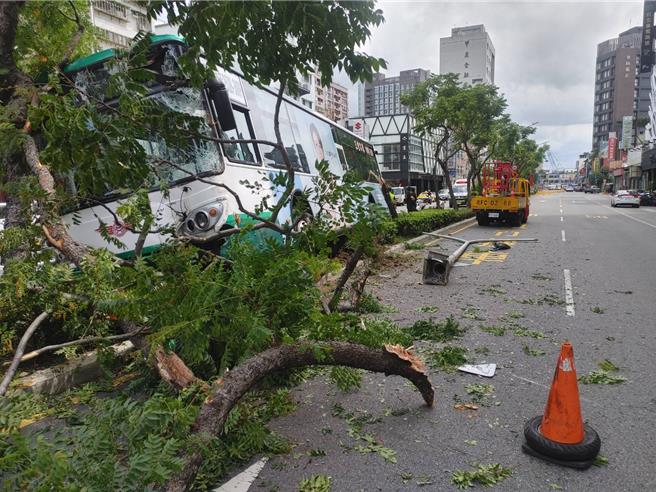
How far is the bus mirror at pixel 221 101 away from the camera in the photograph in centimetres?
564

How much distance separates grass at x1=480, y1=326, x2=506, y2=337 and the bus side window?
12.8 ft

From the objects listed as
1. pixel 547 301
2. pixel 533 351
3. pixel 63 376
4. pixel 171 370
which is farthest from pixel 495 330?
pixel 63 376

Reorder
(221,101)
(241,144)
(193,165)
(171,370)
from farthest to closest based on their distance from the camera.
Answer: (241,144)
(193,165)
(221,101)
(171,370)

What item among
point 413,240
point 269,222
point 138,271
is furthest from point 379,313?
point 413,240

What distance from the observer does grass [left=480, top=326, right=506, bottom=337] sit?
5.44 meters

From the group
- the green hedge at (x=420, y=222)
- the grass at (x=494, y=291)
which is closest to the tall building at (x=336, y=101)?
the green hedge at (x=420, y=222)

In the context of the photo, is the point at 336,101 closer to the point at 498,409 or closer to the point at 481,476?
the point at 498,409

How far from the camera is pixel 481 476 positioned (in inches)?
108

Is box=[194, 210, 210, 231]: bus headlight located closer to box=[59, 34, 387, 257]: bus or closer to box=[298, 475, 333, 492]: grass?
box=[59, 34, 387, 257]: bus

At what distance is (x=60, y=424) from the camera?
346cm

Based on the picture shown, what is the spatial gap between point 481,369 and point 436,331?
42.9 inches

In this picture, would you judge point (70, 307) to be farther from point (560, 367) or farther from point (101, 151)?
point (560, 367)

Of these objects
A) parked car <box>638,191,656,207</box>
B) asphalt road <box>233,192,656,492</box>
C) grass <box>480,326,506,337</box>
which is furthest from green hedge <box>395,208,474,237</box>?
parked car <box>638,191,656,207</box>

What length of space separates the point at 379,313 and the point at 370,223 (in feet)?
8.69
